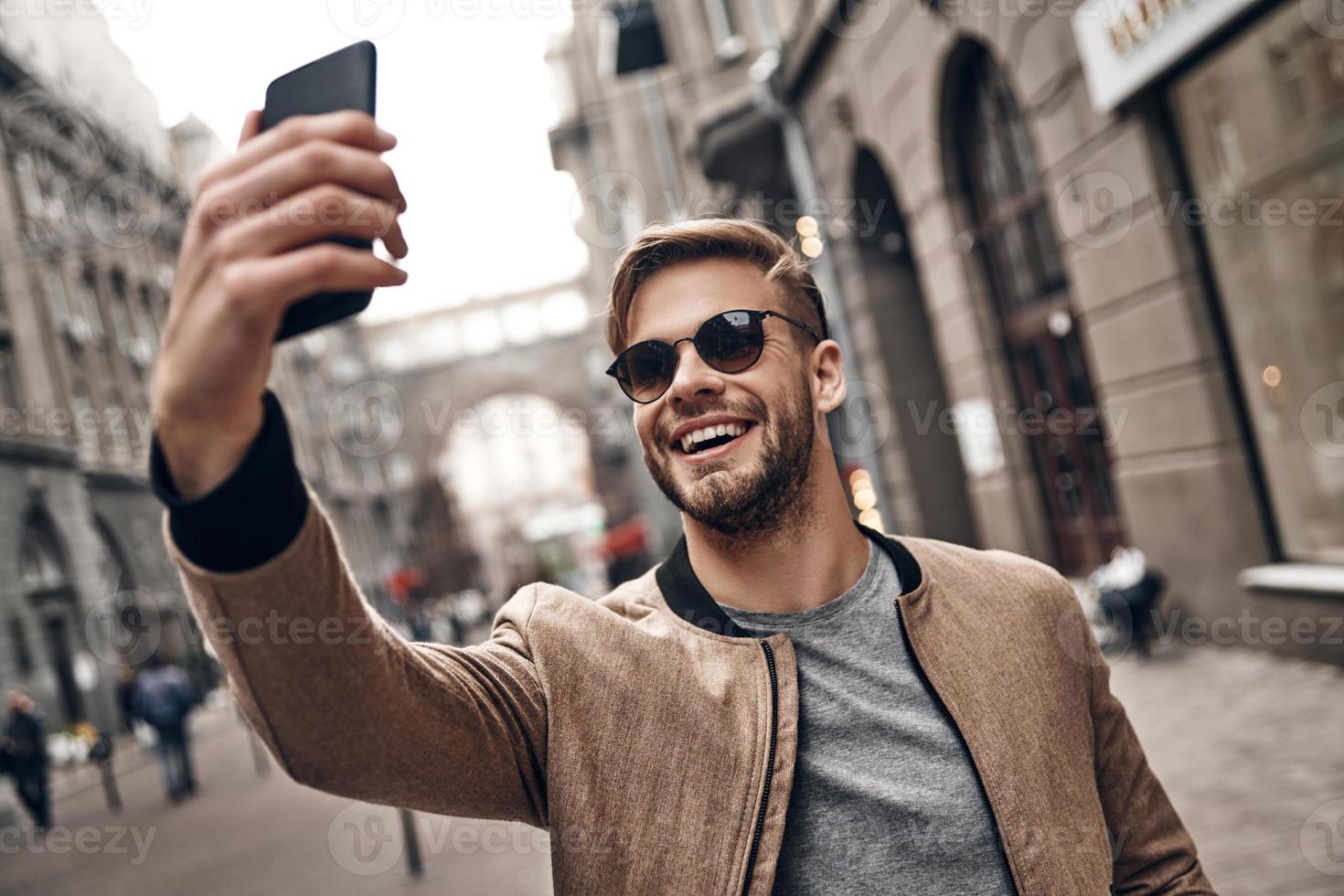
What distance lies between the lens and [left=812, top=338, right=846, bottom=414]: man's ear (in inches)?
81.0

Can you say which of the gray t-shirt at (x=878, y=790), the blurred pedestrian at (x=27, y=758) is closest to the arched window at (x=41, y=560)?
the blurred pedestrian at (x=27, y=758)

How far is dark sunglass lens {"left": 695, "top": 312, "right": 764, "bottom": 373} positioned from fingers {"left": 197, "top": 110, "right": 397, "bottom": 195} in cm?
94

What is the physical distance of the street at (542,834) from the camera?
442 cm

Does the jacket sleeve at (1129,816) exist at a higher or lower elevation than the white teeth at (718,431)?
lower

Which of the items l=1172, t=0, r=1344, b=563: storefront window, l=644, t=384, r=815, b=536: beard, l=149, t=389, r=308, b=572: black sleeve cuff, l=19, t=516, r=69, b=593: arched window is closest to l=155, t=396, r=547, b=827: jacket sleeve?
l=149, t=389, r=308, b=572: black sleeve cuff

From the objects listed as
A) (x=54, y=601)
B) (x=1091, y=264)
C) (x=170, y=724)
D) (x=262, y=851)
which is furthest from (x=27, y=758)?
(x=1091, y=264)

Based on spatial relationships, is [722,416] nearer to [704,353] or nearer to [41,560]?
[704,353]

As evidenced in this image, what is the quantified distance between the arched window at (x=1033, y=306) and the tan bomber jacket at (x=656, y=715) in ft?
25.7

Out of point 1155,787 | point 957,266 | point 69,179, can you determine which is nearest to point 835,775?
point 1155,787

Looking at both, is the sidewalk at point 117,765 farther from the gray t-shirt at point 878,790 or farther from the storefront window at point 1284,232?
the gray t-shirt at point 878,790

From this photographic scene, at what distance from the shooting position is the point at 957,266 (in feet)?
35.0

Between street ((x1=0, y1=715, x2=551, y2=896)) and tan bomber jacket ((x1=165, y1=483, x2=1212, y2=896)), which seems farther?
street ((x1=0, y1=715, x2=551, y2=896))

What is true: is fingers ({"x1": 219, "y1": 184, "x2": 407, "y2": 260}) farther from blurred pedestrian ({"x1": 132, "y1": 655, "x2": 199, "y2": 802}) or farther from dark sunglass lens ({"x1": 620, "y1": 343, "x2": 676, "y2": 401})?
blurred pedestrian ({"x1": 132, "y1": 655, "x2": 199, "y2": 802})

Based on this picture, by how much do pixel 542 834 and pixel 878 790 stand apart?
6.17m
